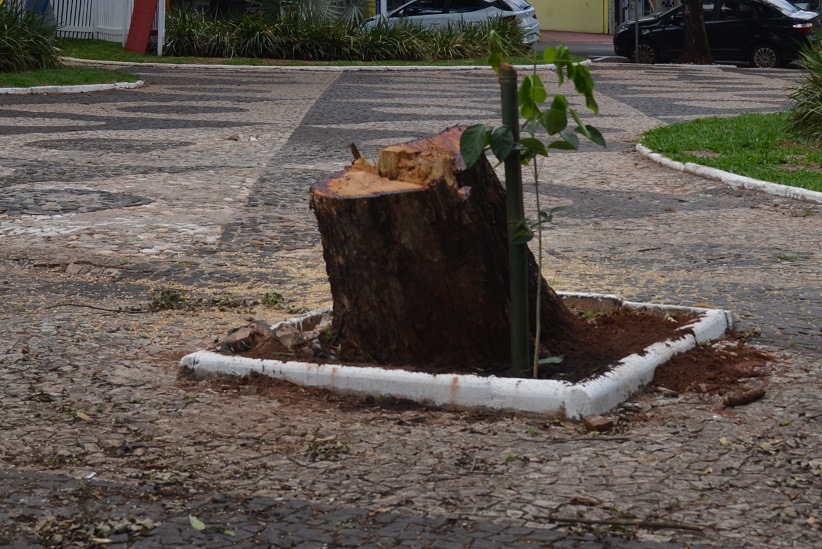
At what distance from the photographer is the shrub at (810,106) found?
39.0 ft

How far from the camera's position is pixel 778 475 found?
143 inches

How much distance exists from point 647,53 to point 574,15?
732 inches

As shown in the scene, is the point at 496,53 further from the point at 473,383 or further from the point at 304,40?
the point at 304,40

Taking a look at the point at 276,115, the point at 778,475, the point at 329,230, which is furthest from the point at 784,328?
the point at 276,115

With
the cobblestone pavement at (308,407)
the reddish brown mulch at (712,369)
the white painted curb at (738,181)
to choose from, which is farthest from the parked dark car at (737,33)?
the reddish brown mulch at (712,369)

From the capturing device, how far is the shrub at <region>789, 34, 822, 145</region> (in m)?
11.9

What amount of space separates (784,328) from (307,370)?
2.20 metres

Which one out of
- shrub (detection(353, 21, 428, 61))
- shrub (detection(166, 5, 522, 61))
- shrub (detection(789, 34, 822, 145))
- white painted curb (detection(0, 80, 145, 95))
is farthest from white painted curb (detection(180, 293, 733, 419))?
shrub (detection(353, 21, 428, 61))

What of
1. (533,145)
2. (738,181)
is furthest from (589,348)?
(738,181)

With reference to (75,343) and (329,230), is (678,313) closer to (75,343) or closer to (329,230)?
(329,230)

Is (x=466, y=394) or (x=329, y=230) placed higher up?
(x=329, y=230)

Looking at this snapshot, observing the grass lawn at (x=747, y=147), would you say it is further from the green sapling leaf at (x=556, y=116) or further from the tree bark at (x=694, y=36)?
the tree bark at (x=694, y=36)

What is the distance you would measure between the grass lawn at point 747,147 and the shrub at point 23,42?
10710mm

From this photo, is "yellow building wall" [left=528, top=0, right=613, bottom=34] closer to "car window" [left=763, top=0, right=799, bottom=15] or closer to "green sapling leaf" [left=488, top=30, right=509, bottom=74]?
"car window" [left=763, top=0, right=799, bottom=15]
